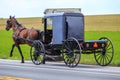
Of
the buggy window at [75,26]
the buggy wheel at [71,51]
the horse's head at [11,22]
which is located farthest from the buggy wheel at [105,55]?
the horse's head at [11,22]

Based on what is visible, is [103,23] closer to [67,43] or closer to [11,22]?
[11,22]

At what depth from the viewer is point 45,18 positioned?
25703mm

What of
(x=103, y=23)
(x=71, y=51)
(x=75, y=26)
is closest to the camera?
(x=71, y=51)

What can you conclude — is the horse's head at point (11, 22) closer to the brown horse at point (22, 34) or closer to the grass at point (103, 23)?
the brown horse at point (22, 34)

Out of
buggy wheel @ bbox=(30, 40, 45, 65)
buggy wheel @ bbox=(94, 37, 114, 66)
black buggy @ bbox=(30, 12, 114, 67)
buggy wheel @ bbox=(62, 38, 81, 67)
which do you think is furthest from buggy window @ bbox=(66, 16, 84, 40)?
buggy wheel @ bbox=(30, 40, 45, 65)

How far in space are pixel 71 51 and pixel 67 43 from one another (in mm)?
470

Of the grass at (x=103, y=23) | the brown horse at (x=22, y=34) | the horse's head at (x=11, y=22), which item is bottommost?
the grass at (x=103, y=23)

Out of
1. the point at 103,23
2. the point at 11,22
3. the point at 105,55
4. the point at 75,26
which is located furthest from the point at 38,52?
the point at 103,23

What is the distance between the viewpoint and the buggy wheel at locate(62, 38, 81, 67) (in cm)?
2295

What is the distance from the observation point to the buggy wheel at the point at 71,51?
2295 centimetres

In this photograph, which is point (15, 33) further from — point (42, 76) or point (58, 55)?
point (42, 76)

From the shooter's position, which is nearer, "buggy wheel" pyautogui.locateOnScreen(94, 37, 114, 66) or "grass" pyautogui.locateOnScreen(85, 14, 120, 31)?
"buggy wheel" pyautogui.locateOnScreen(94, 37, 114, 66)

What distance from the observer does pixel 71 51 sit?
75.9ft

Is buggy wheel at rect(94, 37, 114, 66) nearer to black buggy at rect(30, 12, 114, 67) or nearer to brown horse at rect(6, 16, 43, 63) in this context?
black buggy at rect(30, 12, 114, 67)
